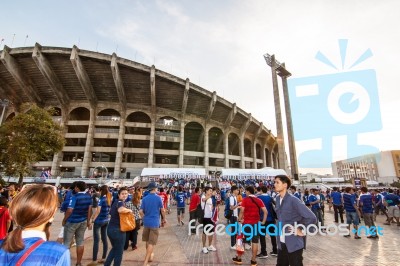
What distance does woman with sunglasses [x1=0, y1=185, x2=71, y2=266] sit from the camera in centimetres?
122

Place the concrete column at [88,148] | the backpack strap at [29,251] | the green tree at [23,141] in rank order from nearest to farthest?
the backpack strap at [29,251] < the green tree at [23,141] < the concrete column at [88,148]

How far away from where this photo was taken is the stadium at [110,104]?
33562 mm

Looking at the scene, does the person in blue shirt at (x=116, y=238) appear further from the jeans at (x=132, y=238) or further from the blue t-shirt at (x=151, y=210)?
the jeans at (x=132, y=238)

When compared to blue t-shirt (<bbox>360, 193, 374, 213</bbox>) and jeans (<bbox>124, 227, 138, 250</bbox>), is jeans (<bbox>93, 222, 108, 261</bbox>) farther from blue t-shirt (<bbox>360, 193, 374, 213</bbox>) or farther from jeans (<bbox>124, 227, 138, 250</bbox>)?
blue t-shirt (<bbox>360, 193, 374, 213</bbox>)

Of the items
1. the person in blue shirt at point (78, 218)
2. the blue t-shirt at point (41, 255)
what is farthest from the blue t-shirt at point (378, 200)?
the blue t-shirt at point (41, 255)

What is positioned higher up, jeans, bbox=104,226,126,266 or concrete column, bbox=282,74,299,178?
concrete column, bbox=282,74,299,178

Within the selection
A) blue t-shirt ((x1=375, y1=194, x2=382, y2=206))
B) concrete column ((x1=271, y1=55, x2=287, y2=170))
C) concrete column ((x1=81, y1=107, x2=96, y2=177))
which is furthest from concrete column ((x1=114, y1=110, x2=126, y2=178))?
blue t-shirt ((x1=375, y1=194, x2=382, y2=206))

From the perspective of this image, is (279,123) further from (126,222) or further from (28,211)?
(28,211)

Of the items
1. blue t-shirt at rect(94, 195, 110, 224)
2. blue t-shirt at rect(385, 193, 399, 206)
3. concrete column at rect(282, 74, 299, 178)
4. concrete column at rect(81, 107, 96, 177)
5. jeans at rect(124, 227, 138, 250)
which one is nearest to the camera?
blue t-shirt at rect(94, 195, 110, 224)

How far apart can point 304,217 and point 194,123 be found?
137 ft

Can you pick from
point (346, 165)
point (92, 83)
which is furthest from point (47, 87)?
point (346, 165)

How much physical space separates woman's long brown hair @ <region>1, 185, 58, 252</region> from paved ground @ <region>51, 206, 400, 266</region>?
15.1 ft

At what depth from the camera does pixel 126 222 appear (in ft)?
14.4

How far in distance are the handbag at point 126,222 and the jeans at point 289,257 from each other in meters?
2.82
